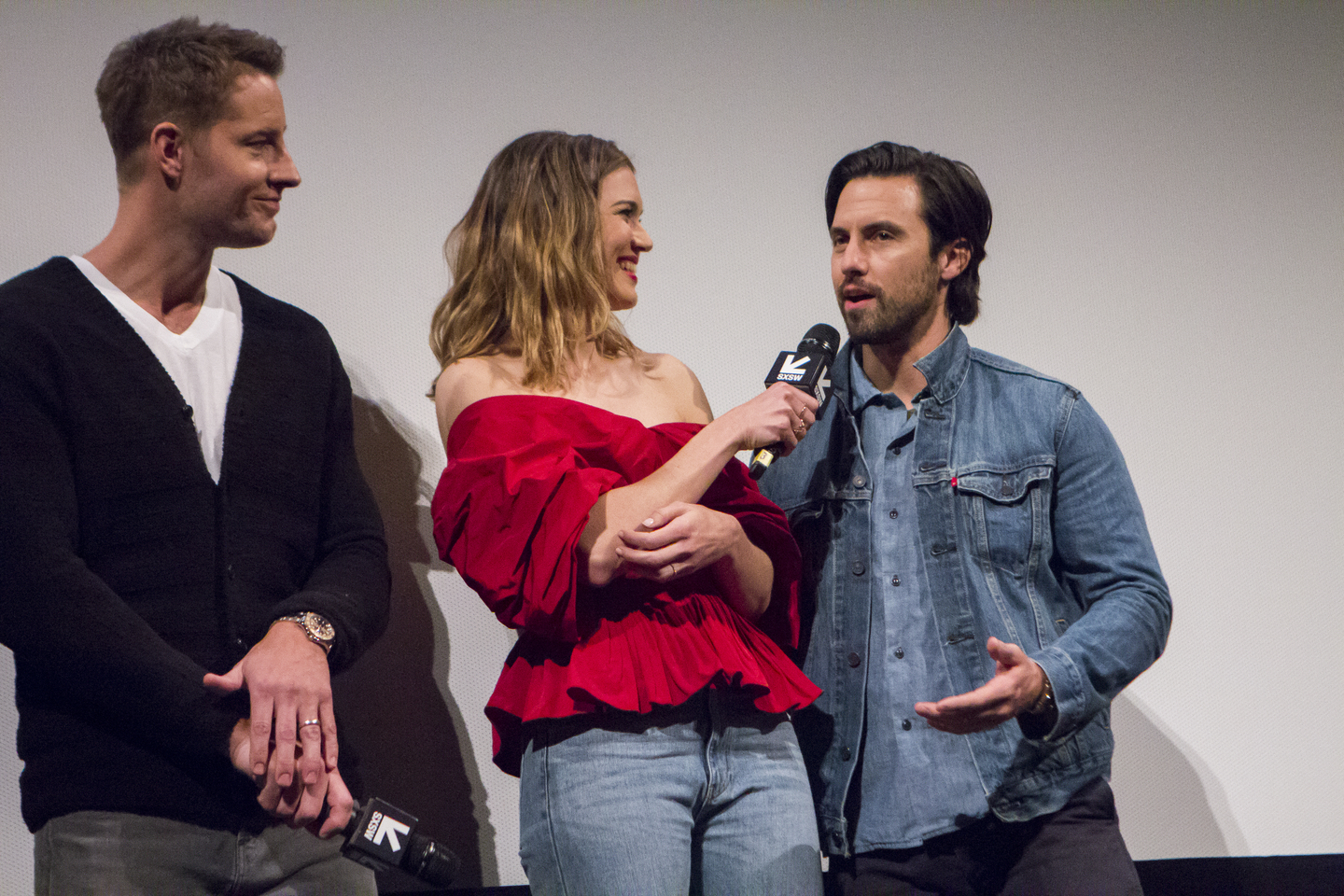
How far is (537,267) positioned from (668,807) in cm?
86

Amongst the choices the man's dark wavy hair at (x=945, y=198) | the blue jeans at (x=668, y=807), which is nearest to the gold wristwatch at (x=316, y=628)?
the blue jeans at (x=668, y=807)

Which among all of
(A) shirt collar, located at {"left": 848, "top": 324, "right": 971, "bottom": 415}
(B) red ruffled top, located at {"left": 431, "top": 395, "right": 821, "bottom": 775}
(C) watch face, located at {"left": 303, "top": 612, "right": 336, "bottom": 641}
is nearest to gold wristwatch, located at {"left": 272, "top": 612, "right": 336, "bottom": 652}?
(C) watch face, located at {"left": 303, "top": 612, "right": 336, "bottom": 641}

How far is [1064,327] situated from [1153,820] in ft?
3.59

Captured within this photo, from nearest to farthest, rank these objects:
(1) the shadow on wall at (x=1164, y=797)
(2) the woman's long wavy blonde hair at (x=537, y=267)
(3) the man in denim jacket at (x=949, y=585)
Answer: (3) the man in denim jacket at (x=949, y=585)
(2) the woman's long wavy blonde hair at (x=537, y=267)
(1) the shadow on wall at (x=1164, y=797)

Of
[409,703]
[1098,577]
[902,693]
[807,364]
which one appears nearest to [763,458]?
[807,364]

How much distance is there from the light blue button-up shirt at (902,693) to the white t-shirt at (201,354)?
41.0 inches

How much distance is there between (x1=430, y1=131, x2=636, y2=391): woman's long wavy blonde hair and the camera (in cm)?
178

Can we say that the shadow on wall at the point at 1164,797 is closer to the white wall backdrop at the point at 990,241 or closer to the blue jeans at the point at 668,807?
the white wall backdrop at the point at 990,241

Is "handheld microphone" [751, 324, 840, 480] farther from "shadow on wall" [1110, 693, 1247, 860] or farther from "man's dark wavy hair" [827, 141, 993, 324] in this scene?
"shadow on wall" [1110, 693, 1247, 860]

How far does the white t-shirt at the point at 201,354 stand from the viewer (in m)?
1.69

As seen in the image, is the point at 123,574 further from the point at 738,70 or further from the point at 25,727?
the point at 738,70

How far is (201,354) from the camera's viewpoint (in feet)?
5.73

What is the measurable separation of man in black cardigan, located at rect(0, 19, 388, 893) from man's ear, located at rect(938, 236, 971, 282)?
1.10 metres

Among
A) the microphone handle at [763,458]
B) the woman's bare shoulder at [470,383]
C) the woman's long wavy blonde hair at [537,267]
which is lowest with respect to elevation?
the microphone handle at [763,458]
